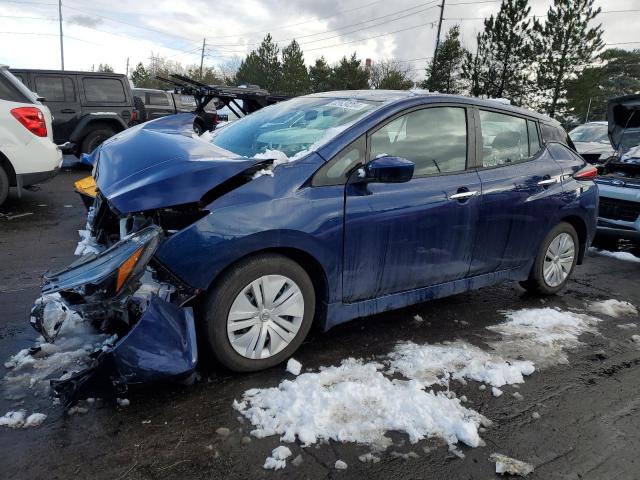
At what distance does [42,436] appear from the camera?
7.59 ft

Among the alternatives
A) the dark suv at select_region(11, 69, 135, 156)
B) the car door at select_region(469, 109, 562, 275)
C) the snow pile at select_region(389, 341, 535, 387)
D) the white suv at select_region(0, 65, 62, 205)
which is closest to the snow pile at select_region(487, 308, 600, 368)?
the snow pile at select_region(389, 341, 535, 387)

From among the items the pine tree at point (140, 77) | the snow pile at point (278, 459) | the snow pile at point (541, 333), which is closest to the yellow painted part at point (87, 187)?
the snow pile at point (278, 459)

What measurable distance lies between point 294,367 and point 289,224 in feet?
2.92

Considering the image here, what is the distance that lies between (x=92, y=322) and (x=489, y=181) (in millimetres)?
2930

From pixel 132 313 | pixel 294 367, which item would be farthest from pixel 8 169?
pixel 294 367

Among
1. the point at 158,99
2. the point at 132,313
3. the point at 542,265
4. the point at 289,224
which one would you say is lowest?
the point at 542,265

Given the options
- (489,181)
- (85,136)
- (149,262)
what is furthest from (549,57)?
(149,262)

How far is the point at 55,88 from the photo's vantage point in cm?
1009

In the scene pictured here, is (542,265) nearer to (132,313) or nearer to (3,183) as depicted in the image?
(132,313)

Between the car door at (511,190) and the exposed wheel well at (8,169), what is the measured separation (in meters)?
5.68

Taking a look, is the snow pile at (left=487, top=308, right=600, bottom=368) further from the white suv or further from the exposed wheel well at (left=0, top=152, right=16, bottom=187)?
the exposed wheel well at (left=0, top=152, right=16, bottom=187)

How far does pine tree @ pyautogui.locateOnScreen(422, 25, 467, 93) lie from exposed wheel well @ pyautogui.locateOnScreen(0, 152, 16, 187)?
104ft

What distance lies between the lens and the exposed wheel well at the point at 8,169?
20.4ft

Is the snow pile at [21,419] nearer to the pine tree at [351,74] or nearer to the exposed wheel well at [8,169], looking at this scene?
the exposed wheel well at [8,169]
